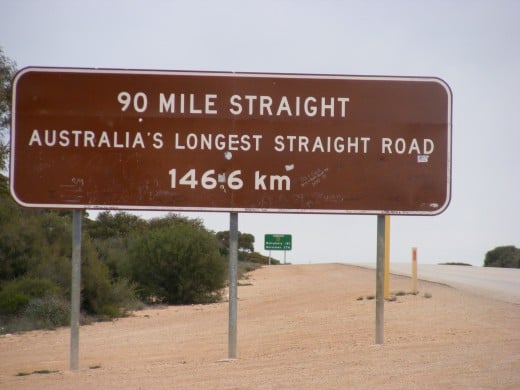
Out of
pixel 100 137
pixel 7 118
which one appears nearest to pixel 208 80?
pixel 100 137

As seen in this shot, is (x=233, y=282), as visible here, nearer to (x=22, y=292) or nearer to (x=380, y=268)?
(x=380, y=268)

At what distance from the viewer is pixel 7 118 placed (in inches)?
1438

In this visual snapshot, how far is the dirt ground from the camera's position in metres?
9.38

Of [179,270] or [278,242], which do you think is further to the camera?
[278,242]

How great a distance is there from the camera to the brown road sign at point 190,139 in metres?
11.4

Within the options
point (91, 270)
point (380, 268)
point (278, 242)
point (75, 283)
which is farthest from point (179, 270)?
point (278, 242)

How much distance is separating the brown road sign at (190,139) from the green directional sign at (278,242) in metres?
44.6

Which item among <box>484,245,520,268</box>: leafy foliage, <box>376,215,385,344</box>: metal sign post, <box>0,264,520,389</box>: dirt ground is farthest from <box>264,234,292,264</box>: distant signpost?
<box>376,215,385,344</box>: metal sign post

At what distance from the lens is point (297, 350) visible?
41.4 feet

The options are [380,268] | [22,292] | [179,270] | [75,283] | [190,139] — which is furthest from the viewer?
[179,270]

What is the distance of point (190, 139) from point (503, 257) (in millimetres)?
63789

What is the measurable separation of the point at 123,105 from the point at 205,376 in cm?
393

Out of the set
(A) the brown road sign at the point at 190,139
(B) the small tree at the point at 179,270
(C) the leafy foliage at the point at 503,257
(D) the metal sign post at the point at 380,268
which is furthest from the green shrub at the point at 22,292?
(C) the leafy foliage at the point at 503,257

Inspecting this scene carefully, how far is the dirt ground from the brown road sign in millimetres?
2129
